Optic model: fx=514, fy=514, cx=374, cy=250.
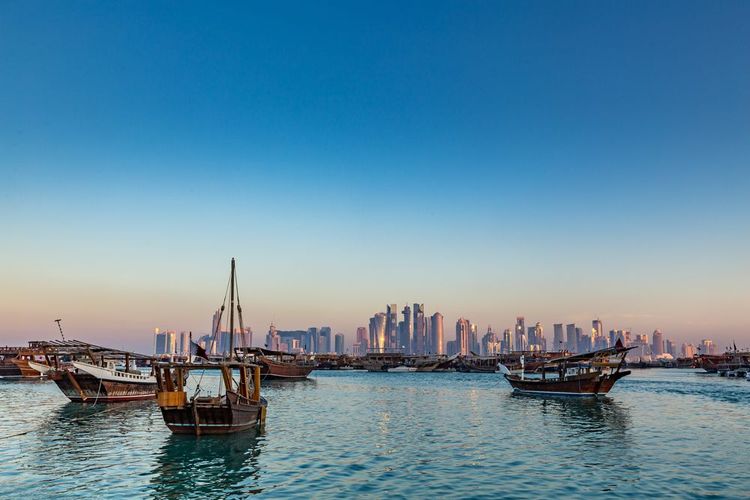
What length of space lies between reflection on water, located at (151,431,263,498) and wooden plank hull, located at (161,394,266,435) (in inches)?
18.9

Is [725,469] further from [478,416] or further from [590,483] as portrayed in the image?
[478,416]

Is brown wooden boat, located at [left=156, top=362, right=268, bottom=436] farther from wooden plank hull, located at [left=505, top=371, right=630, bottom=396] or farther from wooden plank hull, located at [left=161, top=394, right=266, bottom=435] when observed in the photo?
wooden plank hull, located at [left=505, top=371, right=630, bottom=396]

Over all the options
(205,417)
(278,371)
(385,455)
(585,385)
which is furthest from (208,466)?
(278,371)

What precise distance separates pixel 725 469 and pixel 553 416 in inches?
859

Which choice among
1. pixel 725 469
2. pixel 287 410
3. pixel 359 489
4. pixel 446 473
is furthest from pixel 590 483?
pixel 287 410

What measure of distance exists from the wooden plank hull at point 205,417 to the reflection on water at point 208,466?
0.48m

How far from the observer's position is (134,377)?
2328 inches

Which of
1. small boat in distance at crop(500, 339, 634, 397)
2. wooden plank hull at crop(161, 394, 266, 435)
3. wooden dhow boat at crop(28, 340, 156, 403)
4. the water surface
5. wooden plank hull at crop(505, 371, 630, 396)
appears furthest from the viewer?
wooden plank hull at crop(505, 371, 630, 396)

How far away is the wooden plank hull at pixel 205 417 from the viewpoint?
3133 cm

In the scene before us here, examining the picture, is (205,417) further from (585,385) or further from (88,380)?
(585,385)

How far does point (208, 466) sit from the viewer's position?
25.5 meters

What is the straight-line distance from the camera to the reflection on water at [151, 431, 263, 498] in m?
21.6

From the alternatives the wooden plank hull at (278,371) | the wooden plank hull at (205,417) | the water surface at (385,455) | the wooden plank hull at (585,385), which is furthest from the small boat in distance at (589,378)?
the wooden plank hull at (278,371)

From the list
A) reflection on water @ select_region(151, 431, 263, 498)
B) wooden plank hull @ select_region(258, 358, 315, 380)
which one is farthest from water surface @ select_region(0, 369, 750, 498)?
wooden plank hull @ select_region(258, 358, 315, 380)
